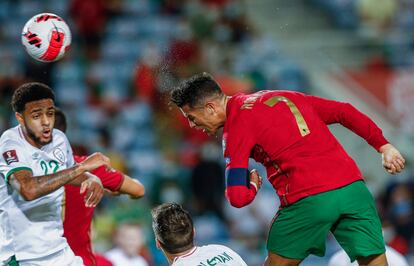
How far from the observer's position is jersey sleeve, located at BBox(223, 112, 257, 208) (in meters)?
4.93

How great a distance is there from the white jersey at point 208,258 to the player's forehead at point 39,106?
120cm

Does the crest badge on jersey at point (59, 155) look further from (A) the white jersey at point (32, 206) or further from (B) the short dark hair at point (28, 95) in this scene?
(B) the short dark hair at point (28, 95)

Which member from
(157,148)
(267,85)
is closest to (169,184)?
(157,148)

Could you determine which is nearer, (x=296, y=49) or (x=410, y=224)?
(x=410, y=224)

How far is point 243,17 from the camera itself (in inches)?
532

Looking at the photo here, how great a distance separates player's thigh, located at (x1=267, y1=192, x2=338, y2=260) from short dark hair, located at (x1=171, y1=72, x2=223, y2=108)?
822mm

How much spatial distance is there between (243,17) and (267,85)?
1.91m


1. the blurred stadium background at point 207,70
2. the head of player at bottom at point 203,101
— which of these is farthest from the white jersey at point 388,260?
the blurred stadium background at point 207,70

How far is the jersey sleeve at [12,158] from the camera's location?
16.3 feet

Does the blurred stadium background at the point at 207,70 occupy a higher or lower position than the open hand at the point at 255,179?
lower

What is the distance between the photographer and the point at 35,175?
5055 mm

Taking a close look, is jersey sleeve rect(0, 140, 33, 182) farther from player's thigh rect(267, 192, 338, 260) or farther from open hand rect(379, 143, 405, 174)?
open hand rect(379, 143, 405, 174)

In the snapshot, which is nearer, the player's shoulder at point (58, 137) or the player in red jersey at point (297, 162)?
the player in red jersey at point (297, 162)

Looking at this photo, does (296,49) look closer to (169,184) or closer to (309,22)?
(309,22)
